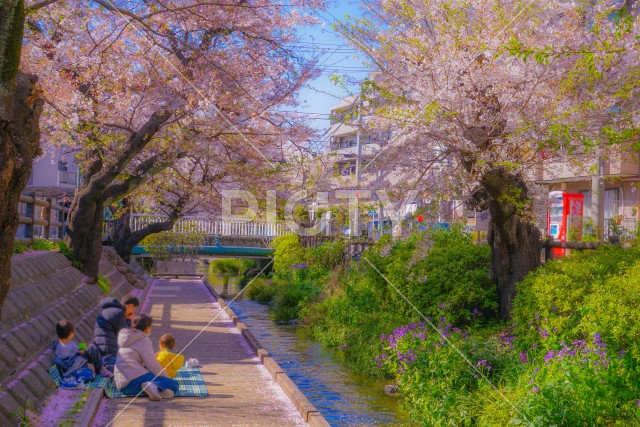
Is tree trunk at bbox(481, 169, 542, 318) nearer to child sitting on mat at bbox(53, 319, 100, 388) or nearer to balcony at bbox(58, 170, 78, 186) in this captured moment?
child sitting on mat at bbox(53, 319, 100, 388)

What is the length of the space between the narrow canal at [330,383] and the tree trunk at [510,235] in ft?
9.00

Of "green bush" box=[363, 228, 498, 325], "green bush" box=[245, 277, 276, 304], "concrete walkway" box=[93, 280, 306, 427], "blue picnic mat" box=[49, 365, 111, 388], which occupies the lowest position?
"green bush" box=[245, 277, 276, 304]

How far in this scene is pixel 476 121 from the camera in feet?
37.2

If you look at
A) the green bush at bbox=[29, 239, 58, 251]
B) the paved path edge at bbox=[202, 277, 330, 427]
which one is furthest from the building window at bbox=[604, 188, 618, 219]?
the green bush at bbox=[29, 239, 58, 251]

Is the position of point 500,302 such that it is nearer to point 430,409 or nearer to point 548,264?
point 548,264

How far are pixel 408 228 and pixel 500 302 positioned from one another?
6.88ft

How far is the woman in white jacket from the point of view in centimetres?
874

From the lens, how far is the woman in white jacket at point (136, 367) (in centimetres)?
874

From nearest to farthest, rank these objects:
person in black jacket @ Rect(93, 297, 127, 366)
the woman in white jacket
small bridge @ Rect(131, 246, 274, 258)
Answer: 1. the woman in white jacket
2. person in black jacket @ Rect(93, 297, 127, 366)
3. small bridge @ Rect(131, 246, 274, 258)

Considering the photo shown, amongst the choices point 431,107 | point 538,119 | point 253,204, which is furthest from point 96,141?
point 253,204

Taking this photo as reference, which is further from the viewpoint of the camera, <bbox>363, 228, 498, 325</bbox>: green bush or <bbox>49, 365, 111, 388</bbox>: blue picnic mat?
<bbox>363, 228, 498, 325</bbox>: green bush

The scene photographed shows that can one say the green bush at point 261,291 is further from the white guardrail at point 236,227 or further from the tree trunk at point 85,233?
the tree trunk at point 85,233

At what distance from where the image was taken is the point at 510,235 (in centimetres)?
1221

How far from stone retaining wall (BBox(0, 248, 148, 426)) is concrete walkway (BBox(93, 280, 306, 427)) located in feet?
2.90
